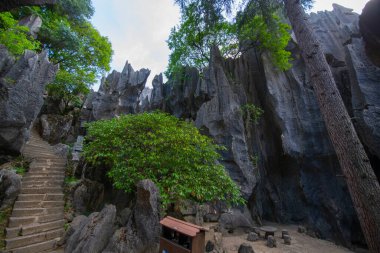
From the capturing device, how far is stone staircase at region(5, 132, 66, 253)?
6.71 metres

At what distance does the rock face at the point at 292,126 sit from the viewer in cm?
1192

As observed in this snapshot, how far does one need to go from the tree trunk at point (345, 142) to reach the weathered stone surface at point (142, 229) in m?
5.28

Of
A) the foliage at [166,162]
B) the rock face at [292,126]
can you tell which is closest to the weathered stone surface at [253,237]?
the foliage at [166,162]

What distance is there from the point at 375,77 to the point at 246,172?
32.9ft

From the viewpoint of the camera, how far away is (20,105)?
26.9 ft

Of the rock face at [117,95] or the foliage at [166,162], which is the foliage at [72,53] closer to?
the rock face at [117,95]

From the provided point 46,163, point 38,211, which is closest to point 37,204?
point 38,211

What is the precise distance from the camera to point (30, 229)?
7039mm

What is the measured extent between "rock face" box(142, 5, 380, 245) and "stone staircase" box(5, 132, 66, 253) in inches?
349

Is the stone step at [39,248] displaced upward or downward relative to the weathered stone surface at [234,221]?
downward

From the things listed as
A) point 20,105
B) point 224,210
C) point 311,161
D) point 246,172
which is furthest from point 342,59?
point 20,105

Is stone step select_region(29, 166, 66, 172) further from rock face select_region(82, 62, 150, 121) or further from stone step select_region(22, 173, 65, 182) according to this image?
rock face select_region(82, 62, 150, 121)

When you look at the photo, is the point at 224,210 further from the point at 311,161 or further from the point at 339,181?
the point at 339,181

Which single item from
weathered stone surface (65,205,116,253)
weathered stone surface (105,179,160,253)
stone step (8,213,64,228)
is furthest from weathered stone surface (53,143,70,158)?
weathered stone surface (105,179,160,253)
